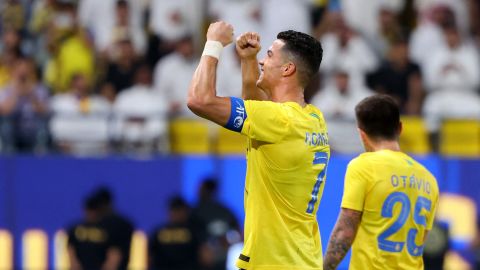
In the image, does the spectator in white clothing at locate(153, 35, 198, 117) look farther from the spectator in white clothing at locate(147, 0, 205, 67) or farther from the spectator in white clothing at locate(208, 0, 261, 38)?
the spectator in white clothing at locate(208, 0, 261, 38)

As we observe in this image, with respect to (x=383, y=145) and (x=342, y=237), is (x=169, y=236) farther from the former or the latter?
(x=342, y=237)

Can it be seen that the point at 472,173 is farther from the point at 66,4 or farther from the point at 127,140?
the point at 66,4

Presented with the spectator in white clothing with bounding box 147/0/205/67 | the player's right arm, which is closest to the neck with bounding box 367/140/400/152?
the player's right arm

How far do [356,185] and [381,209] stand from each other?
225 mm

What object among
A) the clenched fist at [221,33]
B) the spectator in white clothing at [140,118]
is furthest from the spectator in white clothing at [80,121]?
the clenched fist at [221,33]

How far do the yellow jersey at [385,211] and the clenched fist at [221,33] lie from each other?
142 cm

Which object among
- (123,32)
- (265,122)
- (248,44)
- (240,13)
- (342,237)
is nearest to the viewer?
(265,122)

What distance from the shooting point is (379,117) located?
7.43 metres

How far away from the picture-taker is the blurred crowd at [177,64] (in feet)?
50.8

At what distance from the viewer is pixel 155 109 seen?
1584 cm

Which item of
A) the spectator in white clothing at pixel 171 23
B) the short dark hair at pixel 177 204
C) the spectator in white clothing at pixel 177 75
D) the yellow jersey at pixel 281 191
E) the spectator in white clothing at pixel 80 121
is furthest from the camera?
the spectator in white clothing at pixel 171 23

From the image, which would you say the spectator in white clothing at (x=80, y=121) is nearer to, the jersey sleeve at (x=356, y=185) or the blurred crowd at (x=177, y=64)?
the blurred crowd at (x=177, y=64)

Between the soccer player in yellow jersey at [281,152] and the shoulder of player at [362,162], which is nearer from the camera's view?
the soccer player in yellow jersey at [281,152]

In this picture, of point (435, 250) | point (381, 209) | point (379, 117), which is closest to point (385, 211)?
point (381, 209)
